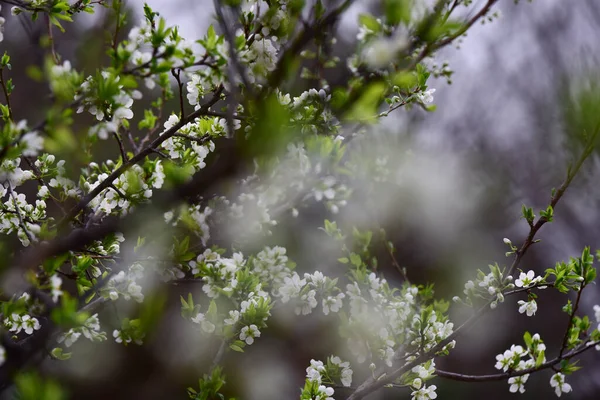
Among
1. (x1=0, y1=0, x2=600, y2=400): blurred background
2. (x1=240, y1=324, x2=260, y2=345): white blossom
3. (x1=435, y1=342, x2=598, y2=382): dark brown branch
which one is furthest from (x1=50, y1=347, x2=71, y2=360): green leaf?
(x1=0, y1=0, x2=600, y2=400): blurred background

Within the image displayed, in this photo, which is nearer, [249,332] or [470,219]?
[249,332]

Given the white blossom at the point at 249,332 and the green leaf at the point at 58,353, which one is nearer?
the green leaf at the point at 58,353

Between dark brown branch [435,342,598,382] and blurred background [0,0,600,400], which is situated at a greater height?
blurred background [0,0,600,400]

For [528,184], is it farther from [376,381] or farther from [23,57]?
[23,57]

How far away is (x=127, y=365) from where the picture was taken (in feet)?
12.3

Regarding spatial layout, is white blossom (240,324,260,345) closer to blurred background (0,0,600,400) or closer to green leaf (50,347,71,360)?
green leaf (50,347,71,360)

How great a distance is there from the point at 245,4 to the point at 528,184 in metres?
4.39

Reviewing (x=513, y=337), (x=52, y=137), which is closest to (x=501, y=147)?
(x=513, y=337)

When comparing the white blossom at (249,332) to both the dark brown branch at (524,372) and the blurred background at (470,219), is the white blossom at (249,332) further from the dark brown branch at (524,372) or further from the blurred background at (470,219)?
the blurred background at (470,219)

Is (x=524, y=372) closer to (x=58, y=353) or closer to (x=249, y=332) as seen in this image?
(x=249, y=332)

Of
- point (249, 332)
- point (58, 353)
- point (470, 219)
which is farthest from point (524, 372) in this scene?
point (470, 219)

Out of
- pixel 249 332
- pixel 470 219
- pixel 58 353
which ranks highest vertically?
Result: pixel 470 219

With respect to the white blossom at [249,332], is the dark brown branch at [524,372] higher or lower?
lower

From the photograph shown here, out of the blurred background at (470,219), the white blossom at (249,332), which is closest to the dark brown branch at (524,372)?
the white blossom at (249,332)
